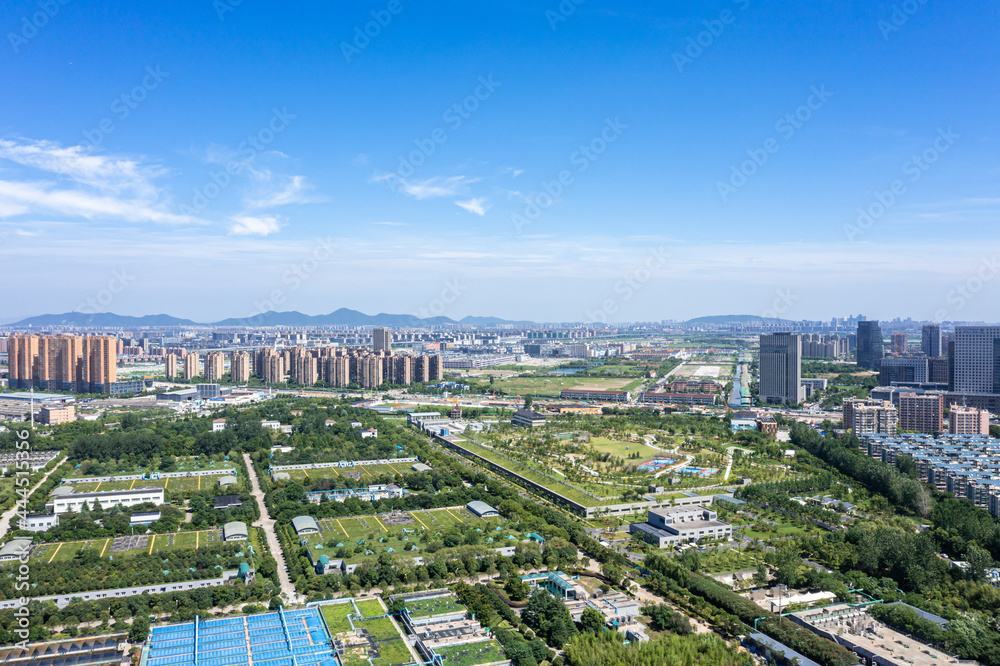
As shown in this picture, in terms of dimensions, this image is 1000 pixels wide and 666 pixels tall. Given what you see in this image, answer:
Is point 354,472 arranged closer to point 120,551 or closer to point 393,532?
point 393,532

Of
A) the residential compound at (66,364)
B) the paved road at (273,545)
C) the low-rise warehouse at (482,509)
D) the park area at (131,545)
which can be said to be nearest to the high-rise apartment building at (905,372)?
the low-rise warehouse at (482,509)

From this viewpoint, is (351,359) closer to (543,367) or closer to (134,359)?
(543,367)

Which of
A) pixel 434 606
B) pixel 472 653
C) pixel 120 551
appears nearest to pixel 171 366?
pixel 120 551

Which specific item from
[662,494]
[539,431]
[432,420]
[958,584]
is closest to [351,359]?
[432,420]

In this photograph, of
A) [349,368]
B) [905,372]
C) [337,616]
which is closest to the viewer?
[337,616]

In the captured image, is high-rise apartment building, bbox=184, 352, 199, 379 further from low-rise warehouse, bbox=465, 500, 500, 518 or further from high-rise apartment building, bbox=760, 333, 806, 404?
low-rise warehouse, bbox=465, 500, 500, 518

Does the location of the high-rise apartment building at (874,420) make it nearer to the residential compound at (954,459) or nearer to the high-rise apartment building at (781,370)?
the residential compound at (954,459)
